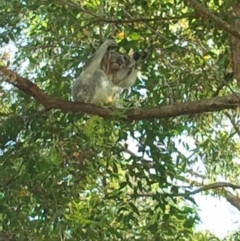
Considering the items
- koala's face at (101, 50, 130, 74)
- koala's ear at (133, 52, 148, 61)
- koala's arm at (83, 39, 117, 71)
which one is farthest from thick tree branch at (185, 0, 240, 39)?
koala's face at (101, 50, 130, 74)

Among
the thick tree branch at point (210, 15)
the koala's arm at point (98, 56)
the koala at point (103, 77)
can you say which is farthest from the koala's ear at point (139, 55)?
the thick tree branch at point (210, 15)

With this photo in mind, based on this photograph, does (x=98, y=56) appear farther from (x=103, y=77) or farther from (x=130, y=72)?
(x=103, y=77)

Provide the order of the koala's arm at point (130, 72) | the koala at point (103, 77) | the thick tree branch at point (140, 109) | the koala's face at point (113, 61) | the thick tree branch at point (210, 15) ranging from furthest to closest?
the koala's face at point (113, 61) < the koala at point (103, 77) < the koala's arm at point (130, 72) < the thick tree branch at point (140, 109) < the thick tree branch at point (210, 15)

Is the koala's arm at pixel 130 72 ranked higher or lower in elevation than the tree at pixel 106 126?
higher

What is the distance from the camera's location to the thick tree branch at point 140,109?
413 cm

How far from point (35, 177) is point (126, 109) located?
2.70ft

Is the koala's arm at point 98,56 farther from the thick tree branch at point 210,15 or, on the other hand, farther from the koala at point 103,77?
the thick tree branch at point 210,15

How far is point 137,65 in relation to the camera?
18.0 feet

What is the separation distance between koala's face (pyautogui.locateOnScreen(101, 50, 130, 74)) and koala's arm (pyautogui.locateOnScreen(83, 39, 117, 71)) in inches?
6.2

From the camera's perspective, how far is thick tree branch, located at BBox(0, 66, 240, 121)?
163 inches

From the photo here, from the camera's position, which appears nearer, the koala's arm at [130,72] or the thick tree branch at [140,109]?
the thick tree branch at [140,109]

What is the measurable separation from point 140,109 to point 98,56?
117 centimetres

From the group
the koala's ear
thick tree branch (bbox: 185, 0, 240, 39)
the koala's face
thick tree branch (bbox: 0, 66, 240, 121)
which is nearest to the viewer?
thick tree branch (bbox: 185, 0, 240, 39)

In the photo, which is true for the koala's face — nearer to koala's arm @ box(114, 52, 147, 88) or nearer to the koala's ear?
koala's arm @ box(114, 52, 147, 88)
